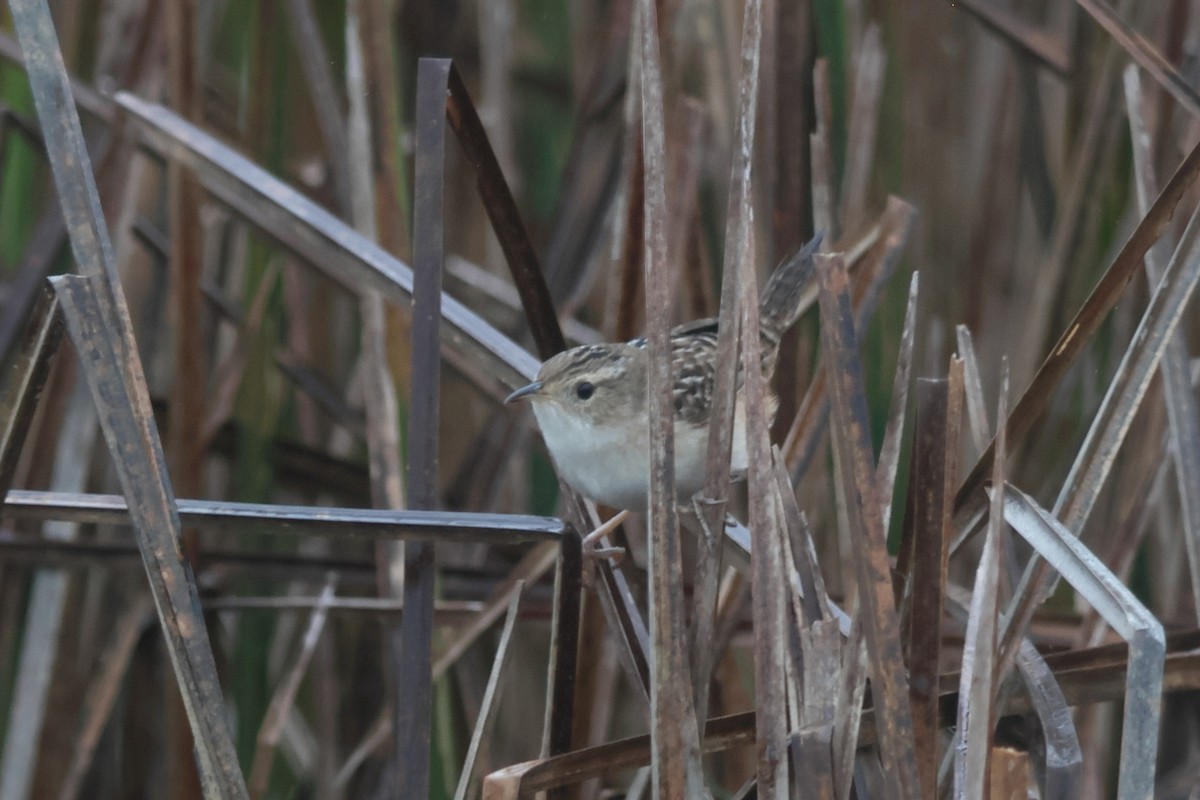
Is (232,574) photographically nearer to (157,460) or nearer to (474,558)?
(474,558)

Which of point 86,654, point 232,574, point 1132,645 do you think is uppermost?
point 1132,645

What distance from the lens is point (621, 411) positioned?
2010mm

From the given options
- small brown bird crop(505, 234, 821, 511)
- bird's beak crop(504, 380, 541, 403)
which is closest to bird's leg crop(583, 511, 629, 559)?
small brown bird crop(505, 234, 821, 511)

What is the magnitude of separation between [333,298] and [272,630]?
2.69ft

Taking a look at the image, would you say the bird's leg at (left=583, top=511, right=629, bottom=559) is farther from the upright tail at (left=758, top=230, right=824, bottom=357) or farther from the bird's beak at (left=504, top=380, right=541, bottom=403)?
the upright tail at (left=758, top=230, right=824, bottom=357)

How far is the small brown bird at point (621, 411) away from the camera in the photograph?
1.87 metres

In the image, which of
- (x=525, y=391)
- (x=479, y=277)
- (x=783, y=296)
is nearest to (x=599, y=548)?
(x=525, y=391)

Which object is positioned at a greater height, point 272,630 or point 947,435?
point 947,435

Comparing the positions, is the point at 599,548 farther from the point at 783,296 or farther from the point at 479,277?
the point at 479,277

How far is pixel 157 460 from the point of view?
1220 mm

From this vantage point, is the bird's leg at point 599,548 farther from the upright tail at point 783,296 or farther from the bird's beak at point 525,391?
the upright tail at point 783,296

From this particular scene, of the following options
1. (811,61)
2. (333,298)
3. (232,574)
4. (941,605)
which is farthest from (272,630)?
(941,605)

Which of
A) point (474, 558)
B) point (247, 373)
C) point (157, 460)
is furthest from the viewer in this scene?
point (474, 558)

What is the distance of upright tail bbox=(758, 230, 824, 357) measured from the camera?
82.0 inches
